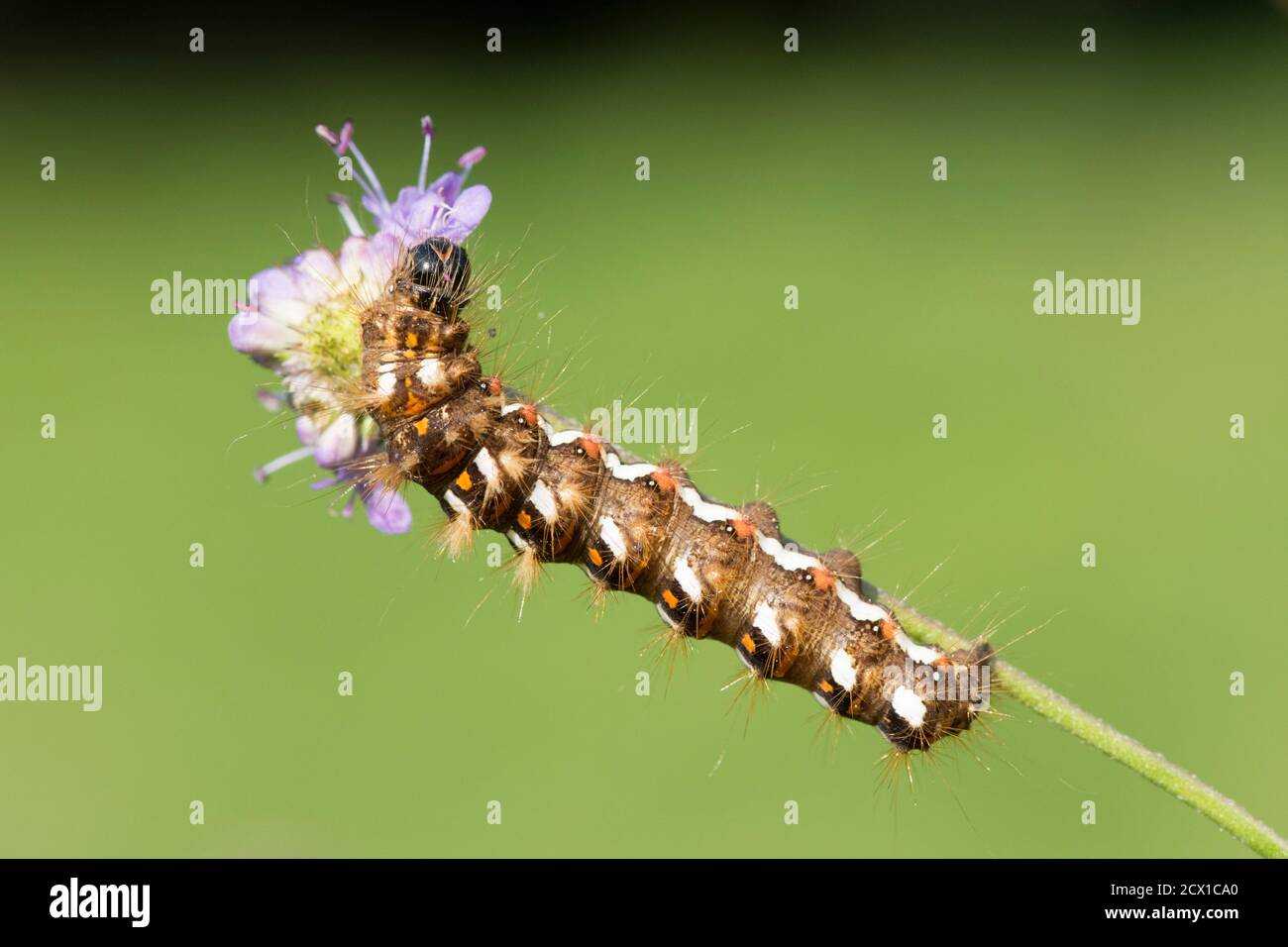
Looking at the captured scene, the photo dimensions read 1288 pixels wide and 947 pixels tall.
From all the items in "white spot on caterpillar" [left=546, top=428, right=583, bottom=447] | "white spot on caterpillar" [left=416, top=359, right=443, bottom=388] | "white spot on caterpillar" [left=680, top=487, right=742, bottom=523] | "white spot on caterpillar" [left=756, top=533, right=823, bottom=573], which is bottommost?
"white spot on caterpillar" [left=756, top=533, right=823, bottom=573]

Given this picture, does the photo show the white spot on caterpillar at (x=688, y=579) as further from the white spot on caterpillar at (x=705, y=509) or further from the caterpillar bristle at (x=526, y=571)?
the caterpillar bristle at (x=526, y=571)

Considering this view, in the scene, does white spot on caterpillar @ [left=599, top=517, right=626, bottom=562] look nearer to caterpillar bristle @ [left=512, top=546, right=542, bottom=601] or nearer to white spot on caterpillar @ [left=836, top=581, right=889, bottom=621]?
caterpillar bristle @ [left=512, top=546, right=542, bottom=601]

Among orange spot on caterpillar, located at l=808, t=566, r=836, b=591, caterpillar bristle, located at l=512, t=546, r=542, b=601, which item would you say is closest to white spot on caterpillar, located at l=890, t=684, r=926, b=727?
orange spot on caterpillar, located at l=808, t=566, r=836, b=591

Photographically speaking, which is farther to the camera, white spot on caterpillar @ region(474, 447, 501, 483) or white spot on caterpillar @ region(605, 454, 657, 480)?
white spot on caterpillar @ region(605, 454, 657, 480)

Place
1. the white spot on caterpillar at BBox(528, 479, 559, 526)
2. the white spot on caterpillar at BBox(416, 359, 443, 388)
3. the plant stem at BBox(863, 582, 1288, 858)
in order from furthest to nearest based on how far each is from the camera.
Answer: the white spot on caterpillar at BBox(528, 479, 559, 526) → the white spot on caterpillar at BBox(416, 359, 443, 388) → the plant stem at BBox(863, 582, 1288, 858)

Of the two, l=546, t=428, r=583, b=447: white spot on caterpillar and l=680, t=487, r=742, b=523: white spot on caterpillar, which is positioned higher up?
l=546, t=428, r=583, b=447: white spot on caterpillar

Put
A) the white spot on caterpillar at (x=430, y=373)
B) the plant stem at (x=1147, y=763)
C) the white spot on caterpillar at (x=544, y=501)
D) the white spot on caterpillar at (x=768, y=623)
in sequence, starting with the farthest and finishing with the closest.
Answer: the white spot on caterpillar at (x=768, y=623) → the white spot on caterpillar at (x=544, y=501) → the white spot on caterpillar at (x=430, y=373) → the plant stem at (x=1147, y=763)

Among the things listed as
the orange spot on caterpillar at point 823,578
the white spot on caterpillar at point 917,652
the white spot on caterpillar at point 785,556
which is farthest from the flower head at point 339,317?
the white spot on caterpillar at point 917,652

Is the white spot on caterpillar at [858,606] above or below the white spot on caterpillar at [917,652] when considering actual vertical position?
above
